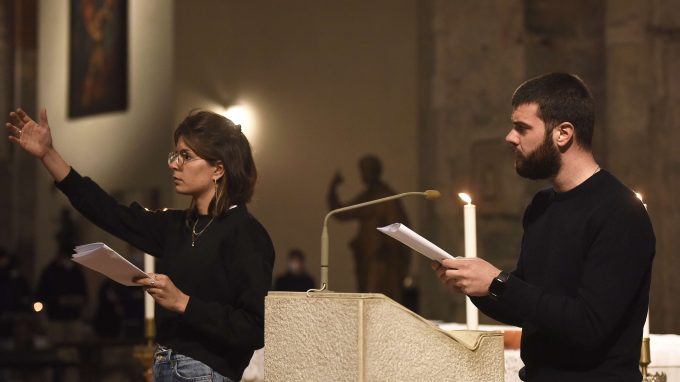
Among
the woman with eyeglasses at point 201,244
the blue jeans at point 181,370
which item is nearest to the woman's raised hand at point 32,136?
the woman with eyeglasses at point 201,244

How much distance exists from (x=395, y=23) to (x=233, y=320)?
1269 cm

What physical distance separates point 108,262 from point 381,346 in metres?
0.80

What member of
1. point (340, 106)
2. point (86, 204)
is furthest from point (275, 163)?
point (86, 204)

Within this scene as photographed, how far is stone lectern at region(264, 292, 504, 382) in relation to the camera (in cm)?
308

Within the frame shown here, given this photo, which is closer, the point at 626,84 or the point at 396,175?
the point at 626,84

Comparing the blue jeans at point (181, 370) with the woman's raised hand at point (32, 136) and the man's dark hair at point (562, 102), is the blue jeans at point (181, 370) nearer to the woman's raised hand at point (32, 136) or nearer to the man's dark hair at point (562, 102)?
the woman's raised hand at point (32, 136)

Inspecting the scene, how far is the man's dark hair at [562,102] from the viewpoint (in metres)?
3.13

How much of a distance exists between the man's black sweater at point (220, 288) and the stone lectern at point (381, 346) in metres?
0.28

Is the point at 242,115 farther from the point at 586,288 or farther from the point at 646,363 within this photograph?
the point at 586,288

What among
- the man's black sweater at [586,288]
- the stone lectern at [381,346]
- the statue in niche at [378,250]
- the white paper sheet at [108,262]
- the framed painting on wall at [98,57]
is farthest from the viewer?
the framed painting on wall at [98,57]

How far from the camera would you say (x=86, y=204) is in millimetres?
3850

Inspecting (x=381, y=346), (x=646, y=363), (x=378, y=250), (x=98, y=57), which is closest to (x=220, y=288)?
(x=381, y=346)

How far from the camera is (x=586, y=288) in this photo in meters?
2.96

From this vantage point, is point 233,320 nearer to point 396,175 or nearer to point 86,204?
point 86,204
